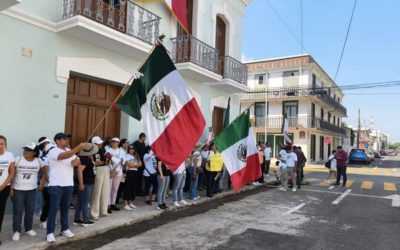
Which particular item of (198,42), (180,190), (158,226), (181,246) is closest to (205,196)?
(180,190)

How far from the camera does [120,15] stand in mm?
9547

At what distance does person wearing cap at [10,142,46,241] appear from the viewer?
582cm

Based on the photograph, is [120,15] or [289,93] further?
[289,93]

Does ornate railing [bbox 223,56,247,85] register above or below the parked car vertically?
above

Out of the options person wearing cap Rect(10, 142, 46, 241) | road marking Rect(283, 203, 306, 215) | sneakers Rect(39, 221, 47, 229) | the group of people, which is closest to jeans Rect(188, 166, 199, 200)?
the group of people

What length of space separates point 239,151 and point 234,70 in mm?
7073

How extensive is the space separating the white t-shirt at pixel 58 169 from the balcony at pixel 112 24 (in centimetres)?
353

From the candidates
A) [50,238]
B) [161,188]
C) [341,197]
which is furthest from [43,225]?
[341,197]

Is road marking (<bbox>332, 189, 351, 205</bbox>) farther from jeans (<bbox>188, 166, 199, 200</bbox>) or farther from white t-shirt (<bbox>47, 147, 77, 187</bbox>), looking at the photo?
white t-shirt (<bbox>47, 147, 77, 187</bbox>)

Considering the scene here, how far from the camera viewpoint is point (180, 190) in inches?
372

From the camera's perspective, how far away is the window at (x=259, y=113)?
3687 centimetres

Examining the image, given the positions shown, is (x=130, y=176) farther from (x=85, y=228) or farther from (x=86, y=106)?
(x=86, y=106)

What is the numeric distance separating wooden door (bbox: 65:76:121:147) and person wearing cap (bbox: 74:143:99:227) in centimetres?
277

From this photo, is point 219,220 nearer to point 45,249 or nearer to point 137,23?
point 45,249
